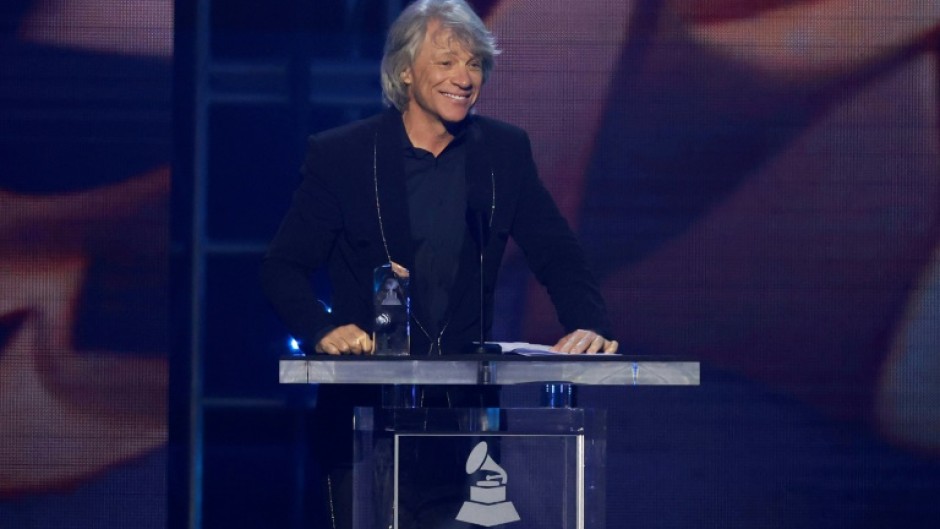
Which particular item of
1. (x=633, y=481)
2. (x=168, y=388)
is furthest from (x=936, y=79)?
(x=168, y=388)

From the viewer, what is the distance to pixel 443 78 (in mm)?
2760

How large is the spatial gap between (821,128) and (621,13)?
727 mm

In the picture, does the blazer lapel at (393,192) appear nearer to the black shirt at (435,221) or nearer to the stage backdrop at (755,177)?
the black shirt at (435,221)

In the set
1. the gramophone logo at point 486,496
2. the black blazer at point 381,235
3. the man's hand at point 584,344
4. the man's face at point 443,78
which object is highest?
the man's face at point 443,78

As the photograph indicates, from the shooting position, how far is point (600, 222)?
156 inches

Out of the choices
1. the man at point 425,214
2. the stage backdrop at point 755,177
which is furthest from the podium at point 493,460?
the stage backdrop at point 755,177

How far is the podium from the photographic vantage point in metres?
2.09

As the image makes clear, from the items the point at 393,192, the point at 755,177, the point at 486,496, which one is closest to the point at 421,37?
the point at 393,192

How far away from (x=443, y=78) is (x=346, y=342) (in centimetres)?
75

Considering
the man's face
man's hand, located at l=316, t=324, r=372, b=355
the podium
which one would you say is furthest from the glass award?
the man's face

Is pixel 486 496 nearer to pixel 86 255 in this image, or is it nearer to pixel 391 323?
pixel 391 323

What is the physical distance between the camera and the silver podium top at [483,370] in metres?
2.04

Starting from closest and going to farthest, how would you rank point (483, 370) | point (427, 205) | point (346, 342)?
point (483, 370), point (346, 342), point (427, 205)

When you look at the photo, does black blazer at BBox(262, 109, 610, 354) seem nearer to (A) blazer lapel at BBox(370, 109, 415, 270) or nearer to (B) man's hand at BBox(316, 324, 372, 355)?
(A) blazer lapel at BBox(370, 109, 415, 270)
